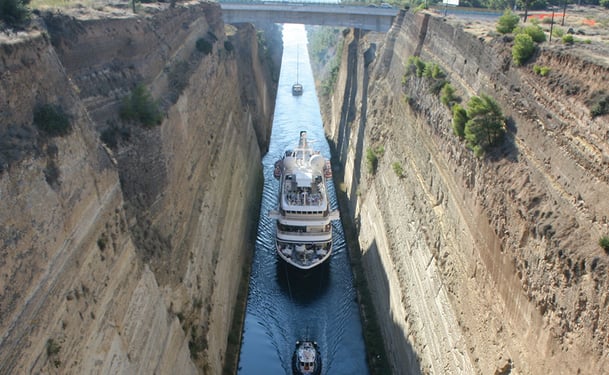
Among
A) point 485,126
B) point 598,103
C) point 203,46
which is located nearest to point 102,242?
point 485,126

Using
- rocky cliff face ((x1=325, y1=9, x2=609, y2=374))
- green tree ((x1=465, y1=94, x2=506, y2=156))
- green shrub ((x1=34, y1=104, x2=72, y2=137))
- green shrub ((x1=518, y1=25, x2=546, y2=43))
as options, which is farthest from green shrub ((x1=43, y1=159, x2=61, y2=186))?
green shrub ((x1=518, y1=25, x2=546, y2=43))

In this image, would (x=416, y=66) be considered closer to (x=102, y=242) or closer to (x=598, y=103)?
(x=598, y=103)

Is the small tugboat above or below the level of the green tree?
below

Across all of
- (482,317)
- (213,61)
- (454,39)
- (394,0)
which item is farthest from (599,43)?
(394,0)

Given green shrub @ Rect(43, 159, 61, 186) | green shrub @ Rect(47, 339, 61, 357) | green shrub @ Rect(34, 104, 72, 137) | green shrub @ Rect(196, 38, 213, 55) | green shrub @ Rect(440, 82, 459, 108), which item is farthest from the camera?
green shrub @ Rect(196, 38, 213, 55)

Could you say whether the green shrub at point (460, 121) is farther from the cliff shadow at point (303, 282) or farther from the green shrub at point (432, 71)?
the cliff shadow at point (303, 282)

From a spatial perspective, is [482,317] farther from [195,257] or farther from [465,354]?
[195,257]

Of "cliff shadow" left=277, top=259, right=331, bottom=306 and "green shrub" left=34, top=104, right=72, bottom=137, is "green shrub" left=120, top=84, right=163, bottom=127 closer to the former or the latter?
"green shrub" left=34, top=104, right=72, bottom=137
